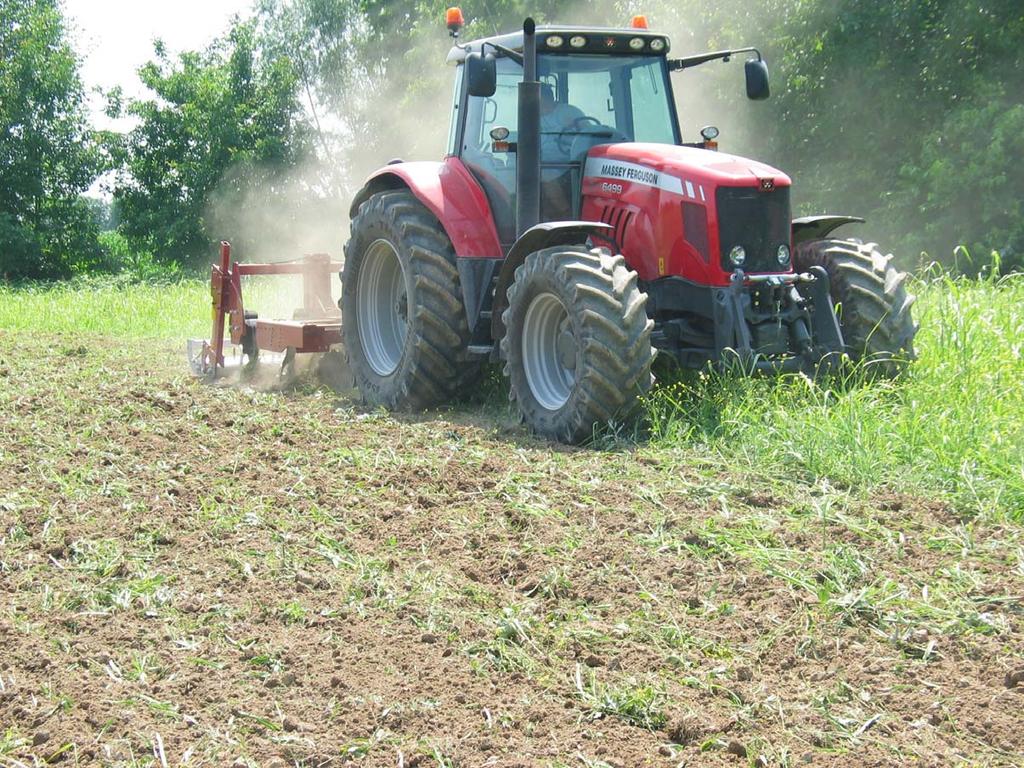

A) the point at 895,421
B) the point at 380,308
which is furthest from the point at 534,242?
the point at 895,421

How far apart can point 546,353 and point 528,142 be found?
1258 millimetres

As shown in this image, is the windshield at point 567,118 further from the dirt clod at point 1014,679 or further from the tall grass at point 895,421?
the dirt clod at point 1014,679

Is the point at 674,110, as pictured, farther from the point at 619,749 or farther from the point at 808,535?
the point at 619,749

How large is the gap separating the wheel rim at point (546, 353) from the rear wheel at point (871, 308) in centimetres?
166

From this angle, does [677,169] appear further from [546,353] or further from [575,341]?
[546,353]

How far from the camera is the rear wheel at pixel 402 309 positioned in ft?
25.0

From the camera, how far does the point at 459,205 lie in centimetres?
765

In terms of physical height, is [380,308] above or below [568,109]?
below

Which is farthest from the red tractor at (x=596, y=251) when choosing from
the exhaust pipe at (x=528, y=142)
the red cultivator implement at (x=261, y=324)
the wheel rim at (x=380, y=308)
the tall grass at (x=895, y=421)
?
the red cultivator implement at (x=261, y=324)

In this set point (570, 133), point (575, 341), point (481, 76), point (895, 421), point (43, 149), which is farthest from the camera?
point (43, 149)

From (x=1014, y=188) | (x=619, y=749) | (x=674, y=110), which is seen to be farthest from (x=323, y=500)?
(x=1014, y=188)

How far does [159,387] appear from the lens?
30.1ft

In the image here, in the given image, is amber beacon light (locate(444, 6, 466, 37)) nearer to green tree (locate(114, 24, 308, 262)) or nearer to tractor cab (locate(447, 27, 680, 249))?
tractor cab (locate(447, 27, 680, 249))

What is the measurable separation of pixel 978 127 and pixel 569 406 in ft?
36.0
